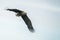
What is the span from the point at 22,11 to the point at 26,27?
0.75 ft

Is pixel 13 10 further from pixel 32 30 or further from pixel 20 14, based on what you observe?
pixel 32 30

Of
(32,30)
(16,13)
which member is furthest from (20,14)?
(32,30)

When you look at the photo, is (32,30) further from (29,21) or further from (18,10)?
(18,10)

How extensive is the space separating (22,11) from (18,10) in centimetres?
6

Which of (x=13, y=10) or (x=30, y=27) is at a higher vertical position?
(x=13, y=10)

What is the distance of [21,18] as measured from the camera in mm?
2920

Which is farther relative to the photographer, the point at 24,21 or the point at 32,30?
the point at 24,21

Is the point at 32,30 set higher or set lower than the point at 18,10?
lower

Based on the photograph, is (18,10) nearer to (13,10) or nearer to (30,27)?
(13,10)

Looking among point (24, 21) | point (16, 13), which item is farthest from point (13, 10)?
point (24, 21)

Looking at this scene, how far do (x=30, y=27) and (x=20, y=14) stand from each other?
22 centimetres

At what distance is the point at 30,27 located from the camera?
2.75 metres

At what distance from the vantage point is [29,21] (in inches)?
110

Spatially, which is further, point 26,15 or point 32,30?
point 26,15
